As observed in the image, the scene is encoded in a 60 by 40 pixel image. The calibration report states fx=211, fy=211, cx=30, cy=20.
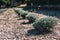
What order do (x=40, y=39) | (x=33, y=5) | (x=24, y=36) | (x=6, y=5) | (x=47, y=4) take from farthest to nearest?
(x=6, y=5), (x=33, y=5), (x=47, y=4), (x=24, y=36), (x=40, y=39)

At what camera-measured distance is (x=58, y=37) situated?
26.8 ft

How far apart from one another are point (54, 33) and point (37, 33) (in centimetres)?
75

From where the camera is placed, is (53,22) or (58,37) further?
(53,22)

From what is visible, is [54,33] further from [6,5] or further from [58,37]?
[6,5]

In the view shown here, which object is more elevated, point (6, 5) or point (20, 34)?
point (20, 34)

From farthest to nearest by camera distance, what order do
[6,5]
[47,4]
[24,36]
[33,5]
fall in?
[6,5] → [33,5] → [47,4] → [24,36]

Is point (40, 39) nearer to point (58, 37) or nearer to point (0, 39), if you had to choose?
point (58, 37)

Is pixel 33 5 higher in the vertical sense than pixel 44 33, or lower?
lower

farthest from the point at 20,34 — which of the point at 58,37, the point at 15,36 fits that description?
the point at 58,37

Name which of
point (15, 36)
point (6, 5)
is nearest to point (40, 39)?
point (15, 36)

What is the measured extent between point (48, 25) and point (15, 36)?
1.49 metres

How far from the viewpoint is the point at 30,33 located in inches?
363

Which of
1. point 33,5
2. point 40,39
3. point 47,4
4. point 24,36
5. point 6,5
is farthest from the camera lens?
point 6,5

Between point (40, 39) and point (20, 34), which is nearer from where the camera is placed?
point (40, 39)
